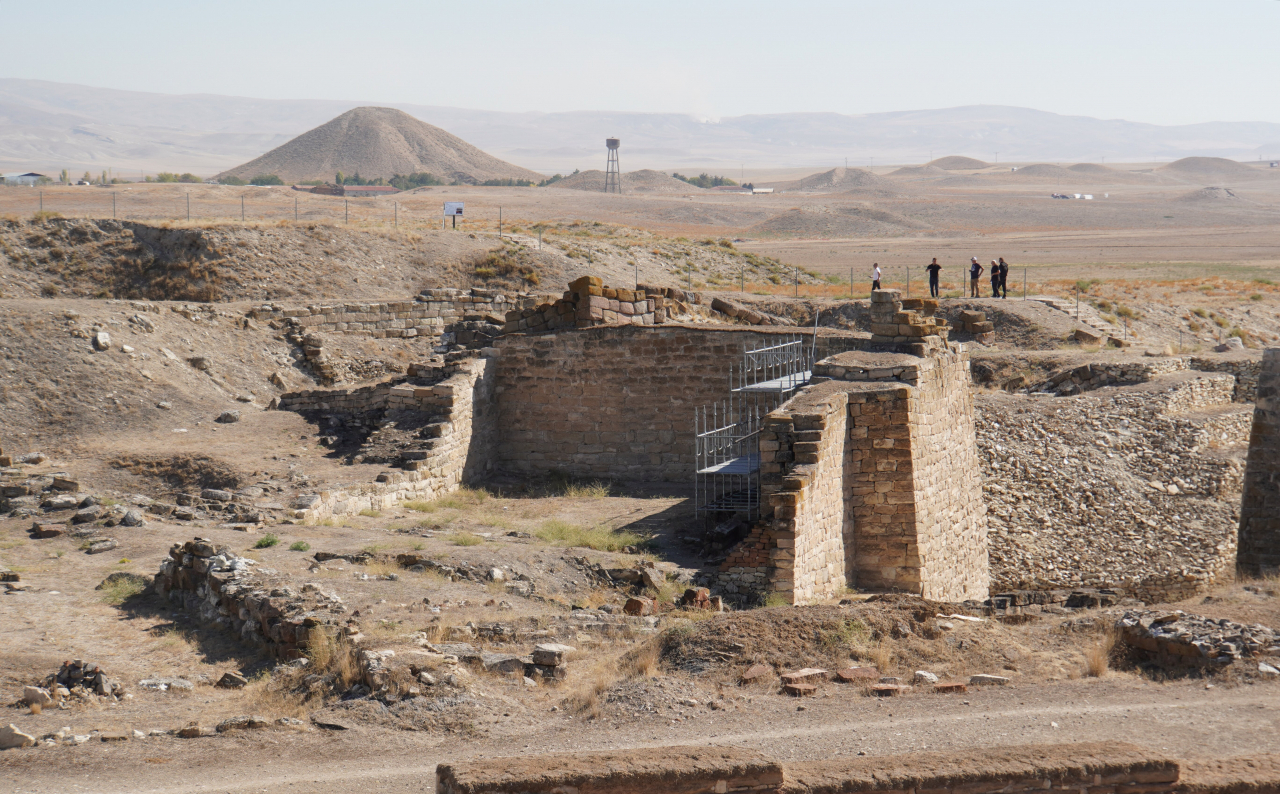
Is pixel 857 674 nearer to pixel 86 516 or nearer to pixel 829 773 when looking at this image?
pixel 829 773

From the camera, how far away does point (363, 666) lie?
832 cm

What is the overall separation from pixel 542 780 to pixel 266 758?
2350 mm

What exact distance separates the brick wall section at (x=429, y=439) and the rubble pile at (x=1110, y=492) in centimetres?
806

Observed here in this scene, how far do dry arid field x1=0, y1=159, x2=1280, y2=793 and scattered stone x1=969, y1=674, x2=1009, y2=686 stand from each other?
0.02 m

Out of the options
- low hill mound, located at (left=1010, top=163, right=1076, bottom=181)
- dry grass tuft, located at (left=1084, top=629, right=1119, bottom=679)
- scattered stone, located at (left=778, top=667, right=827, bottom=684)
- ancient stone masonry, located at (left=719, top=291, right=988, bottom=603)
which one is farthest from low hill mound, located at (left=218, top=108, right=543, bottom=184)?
dry grass tuft, located at (left=1084, top=629, right=1119, bottom=679)

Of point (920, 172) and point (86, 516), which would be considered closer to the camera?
point (86, 516)

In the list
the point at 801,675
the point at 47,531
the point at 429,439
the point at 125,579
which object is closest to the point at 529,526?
the point at 429,439

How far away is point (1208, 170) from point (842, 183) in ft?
240

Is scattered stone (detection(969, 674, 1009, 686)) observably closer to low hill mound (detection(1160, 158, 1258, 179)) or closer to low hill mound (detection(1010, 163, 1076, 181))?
low hill mound (detection(1010, 163, 1076, 181))

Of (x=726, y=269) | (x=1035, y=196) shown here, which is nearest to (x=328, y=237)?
(x=726, y=269)

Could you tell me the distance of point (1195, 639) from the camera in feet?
27.7

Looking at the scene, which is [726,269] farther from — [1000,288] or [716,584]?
[716,584]

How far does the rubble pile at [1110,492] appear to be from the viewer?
1814 cm

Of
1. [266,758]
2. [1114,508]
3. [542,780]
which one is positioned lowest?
[1114,508]
